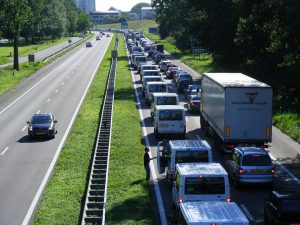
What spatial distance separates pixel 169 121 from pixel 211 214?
19.4 metres

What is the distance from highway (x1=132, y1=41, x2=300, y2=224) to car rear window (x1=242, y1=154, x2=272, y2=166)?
0.96 meters

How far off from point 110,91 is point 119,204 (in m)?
33.9

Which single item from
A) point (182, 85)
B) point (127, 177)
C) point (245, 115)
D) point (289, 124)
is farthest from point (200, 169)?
point (182, 85)

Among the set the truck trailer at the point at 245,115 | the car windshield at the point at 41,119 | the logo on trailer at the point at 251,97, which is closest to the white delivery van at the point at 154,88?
the car windshield at the point at 41,119

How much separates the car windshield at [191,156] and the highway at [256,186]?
1432mm

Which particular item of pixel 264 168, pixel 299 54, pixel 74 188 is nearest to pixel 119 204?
pixel 74 188

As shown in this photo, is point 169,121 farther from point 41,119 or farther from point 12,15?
point 12,15

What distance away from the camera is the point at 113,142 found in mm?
32344

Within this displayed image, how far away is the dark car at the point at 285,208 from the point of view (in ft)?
58.2

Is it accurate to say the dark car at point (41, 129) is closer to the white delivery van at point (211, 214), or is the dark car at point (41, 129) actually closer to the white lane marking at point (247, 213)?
the white lane marking at point (247, 213)

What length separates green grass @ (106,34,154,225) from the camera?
19750mm

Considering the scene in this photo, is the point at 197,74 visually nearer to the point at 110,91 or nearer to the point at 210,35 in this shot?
the point at 210,35

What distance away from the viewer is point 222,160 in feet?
94.0

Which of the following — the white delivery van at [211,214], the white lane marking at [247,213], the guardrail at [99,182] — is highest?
the white delivery van at [211,214]
